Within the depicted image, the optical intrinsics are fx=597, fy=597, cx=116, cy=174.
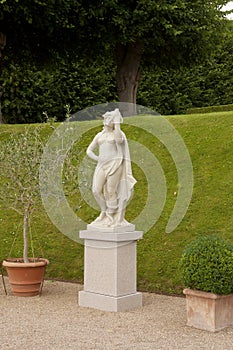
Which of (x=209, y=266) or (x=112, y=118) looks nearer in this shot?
(x=209, y=266)

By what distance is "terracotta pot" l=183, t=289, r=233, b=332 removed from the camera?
790 centimetres

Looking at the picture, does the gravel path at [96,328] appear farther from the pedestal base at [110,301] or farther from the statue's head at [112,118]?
the statue's head at [112,118]

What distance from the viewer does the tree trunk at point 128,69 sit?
23297mm

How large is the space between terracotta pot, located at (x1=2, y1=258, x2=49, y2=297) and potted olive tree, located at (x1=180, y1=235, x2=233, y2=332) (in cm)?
301

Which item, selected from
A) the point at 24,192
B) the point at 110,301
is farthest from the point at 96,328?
the point at 24,192

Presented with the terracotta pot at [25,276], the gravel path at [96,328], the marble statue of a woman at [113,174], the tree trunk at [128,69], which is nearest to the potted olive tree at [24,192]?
the terracotta pot at [25,276]

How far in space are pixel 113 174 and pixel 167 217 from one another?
386 centimetres

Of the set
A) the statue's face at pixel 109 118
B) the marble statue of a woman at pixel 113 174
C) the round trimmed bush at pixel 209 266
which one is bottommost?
the round trimmed bush at pixel 209 266

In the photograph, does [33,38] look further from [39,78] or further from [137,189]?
[137,189]

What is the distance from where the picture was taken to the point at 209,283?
7867 mm

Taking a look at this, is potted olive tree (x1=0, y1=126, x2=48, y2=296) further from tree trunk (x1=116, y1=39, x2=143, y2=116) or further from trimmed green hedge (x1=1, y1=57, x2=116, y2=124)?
trimmed green hedge (x1=1, y1=57, x2=116, y2=124)

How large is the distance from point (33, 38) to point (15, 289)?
48.8 ft

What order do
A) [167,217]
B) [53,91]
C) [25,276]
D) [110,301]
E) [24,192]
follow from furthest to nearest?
[53,91], [167,217], [24,192], [25,276], [110,301]

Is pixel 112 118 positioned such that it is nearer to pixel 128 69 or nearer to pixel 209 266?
pixel 209 266
